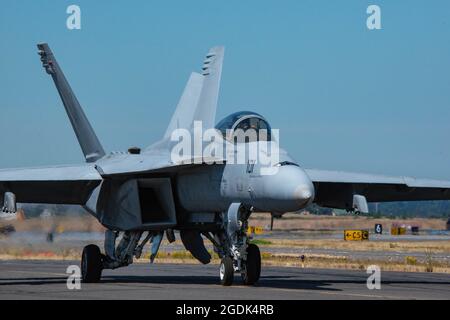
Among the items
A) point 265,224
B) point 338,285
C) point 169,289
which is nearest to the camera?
point 169,289

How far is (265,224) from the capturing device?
92.1 meters

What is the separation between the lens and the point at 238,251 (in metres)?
19.1

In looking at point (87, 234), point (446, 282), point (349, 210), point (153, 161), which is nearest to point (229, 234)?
point (153, 161)

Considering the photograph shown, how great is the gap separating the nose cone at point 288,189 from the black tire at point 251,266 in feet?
5.74

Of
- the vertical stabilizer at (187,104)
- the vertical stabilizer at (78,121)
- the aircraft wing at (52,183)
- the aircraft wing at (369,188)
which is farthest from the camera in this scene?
the vertical stabilizer at (78,121)

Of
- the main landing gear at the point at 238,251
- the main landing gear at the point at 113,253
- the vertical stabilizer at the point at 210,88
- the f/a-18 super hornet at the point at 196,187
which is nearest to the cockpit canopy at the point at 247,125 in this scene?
the f/a-18 super hornet at the point at 196,187

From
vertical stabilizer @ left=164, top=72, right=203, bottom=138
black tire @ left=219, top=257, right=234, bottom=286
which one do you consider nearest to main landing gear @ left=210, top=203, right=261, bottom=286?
black tire @ left=219, top=257, right=234, bottom=286

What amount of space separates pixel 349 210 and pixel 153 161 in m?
4.54

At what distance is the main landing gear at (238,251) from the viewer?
62.0ft

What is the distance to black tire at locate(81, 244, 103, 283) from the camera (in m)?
21.8

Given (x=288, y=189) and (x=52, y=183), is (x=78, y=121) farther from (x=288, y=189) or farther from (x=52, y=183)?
(x=288, y=189)

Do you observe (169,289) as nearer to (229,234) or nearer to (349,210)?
(229,234)

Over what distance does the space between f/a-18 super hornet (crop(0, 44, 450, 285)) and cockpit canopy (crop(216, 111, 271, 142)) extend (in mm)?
19

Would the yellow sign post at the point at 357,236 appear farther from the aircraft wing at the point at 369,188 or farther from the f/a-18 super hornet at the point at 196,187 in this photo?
the f/a-18 super hornet at the point at 196,187
